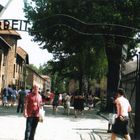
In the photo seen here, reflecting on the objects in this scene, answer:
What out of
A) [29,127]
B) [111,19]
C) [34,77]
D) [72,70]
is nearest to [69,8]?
[111,19]

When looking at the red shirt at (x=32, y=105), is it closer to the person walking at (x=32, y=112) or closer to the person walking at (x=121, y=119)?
the person walking at (x=32, y=112)

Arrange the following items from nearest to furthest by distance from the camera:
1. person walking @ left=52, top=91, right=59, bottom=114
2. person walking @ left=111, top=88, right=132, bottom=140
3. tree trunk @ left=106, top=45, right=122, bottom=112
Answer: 1. person walking @ left=111, top=88, right=132, bottom=140
2. person walking @ left=52, top=91, right=59, bottom=114
3. tree trunk @ left=106, top=45, right=122, bottom=112

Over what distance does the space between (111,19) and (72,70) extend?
123 feet

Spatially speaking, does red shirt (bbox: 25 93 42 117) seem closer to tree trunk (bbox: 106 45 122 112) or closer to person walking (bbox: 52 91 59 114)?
person walking (bbox: 52 91 59 114)

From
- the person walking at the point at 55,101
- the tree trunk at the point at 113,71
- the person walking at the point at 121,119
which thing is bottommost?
the person walking at the point at 121,119

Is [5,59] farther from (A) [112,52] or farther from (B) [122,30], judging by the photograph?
(B) [122,30]

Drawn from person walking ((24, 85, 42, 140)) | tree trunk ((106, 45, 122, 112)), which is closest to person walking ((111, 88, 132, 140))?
person walking ((24, 85, 42, 140))

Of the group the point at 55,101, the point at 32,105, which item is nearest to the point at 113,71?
the point at 55,101

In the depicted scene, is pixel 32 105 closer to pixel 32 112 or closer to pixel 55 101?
pixel 32 112

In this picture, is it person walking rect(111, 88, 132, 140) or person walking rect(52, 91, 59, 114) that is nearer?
person walking rect(111, 88, 132, 140)

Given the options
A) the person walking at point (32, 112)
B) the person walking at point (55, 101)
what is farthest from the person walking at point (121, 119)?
the person walking at point (55, 101)

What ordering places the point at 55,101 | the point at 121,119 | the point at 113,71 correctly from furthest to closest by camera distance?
the point at 113,71 → the point at 55,101 → the point at 121,119

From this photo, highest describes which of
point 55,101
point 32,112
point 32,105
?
point 55,101

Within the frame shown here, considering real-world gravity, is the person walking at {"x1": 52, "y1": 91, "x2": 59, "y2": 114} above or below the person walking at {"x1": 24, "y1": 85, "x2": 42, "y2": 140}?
above
